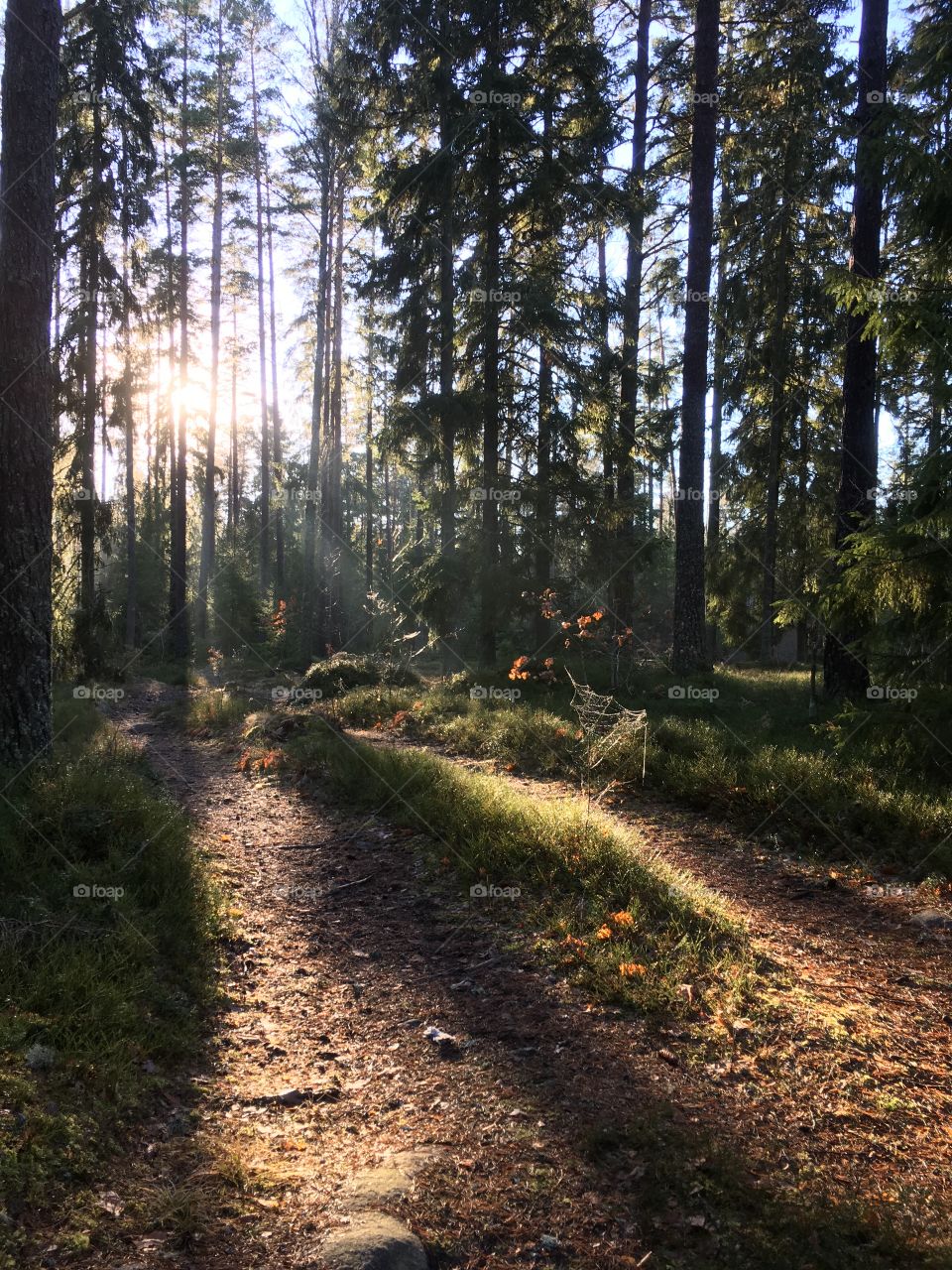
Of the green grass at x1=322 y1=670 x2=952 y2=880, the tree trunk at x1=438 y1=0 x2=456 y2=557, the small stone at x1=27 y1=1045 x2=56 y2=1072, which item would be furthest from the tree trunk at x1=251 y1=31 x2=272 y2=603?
the small stone at x1=27 y1=1045 x2=56 y2=1072

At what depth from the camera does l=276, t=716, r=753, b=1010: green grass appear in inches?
168

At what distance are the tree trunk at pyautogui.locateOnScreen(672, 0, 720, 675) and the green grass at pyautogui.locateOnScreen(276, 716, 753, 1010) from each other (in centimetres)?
632

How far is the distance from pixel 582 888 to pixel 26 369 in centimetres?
589

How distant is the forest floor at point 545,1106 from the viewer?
2.59 m

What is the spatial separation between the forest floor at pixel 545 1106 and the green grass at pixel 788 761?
914 mm

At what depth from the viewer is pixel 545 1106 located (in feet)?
10.9

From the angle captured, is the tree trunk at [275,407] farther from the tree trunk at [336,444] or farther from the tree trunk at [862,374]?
the tree trunk at [862,374]

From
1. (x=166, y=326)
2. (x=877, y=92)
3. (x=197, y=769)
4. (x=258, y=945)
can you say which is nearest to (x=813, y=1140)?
(x=258, y=945)

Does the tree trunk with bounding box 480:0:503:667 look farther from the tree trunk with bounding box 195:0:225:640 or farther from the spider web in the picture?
the tree trunk with bounding box 195:0:225:640

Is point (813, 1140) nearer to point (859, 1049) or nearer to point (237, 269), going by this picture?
point (859, 1049)

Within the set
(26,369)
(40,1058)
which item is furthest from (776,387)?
(40,1058)

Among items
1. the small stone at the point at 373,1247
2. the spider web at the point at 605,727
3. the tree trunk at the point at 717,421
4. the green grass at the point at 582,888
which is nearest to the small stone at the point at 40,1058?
the small stone at the point at 373,1247

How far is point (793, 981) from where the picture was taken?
428cm

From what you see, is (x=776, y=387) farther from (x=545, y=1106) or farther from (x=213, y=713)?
(x=545, y=1106)
